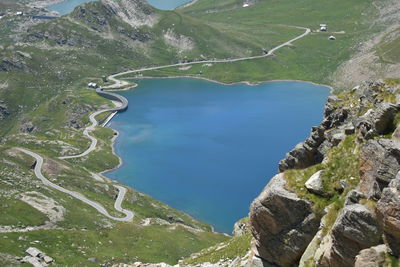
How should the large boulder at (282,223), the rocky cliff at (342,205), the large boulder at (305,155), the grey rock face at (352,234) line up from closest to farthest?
the rocky cliff at (342,205)
the grey rock face at (352,234)
the large boulder at (282,223)
the large boulder at (305,155)

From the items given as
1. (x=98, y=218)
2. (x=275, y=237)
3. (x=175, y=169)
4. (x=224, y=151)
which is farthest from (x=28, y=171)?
(x=275, y=237)

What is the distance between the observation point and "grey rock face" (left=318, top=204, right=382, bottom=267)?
80.4ft

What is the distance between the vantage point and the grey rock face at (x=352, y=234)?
80.4 feet

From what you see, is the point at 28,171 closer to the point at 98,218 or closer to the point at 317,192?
the point at 98,218

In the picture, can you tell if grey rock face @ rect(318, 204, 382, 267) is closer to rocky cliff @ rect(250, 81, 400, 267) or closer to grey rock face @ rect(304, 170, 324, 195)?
rocky cliff @ rect(250, 81, 400, 267)

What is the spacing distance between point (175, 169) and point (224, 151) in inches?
859

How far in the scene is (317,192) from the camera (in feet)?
97.9

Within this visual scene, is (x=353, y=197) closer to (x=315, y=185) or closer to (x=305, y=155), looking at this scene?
(x=315, y=185)

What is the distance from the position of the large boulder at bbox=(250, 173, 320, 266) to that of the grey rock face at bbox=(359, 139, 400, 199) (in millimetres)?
3626

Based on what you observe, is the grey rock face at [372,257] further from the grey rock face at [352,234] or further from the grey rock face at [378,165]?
the grey rock face at [378,165]

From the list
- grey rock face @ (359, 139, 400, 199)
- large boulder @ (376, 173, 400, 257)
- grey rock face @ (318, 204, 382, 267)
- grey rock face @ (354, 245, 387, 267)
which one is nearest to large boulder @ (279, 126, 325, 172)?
grey rock face @ (359, 139, 400, 199)

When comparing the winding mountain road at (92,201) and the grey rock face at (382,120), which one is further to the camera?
the winding mountain road at (92,201)

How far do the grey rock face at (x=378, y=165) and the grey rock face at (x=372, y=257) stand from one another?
113 inches

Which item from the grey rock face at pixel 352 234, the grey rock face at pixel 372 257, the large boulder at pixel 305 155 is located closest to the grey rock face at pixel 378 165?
the grey rock face at pixel 352 234
